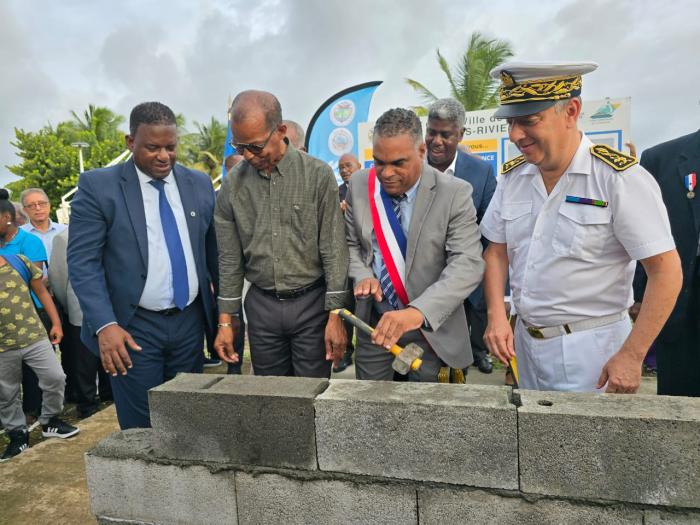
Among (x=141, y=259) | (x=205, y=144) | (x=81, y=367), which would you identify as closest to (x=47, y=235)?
(x=81, y=367)

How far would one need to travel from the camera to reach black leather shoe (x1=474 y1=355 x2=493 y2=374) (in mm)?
5043

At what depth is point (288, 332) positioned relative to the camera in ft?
8.72

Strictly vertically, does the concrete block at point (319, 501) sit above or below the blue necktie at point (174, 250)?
below

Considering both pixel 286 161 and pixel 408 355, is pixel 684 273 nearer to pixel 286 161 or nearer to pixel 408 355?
pixel 408 355

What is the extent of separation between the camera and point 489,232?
242 cm

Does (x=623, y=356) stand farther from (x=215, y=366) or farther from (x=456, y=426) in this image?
(x=215, y=366)

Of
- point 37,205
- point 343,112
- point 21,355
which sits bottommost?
point 21,355

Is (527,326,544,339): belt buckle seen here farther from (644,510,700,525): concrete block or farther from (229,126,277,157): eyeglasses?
(229,126,277,157): eyeglasses

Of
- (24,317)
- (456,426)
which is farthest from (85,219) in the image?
(456,426)

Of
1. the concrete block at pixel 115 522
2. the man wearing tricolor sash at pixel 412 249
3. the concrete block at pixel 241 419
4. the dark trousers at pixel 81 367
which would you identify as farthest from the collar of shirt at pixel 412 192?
the dark trousers at pixel 81 367

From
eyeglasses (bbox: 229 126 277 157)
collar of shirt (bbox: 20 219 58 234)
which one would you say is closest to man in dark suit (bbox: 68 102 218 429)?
eyeglasses (bbox: 229 126 277 157)

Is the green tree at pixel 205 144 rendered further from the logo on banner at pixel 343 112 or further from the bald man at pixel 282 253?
the bald man at pixel 282 253

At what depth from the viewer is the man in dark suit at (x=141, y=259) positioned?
2.64 m

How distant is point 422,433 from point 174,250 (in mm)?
1676
